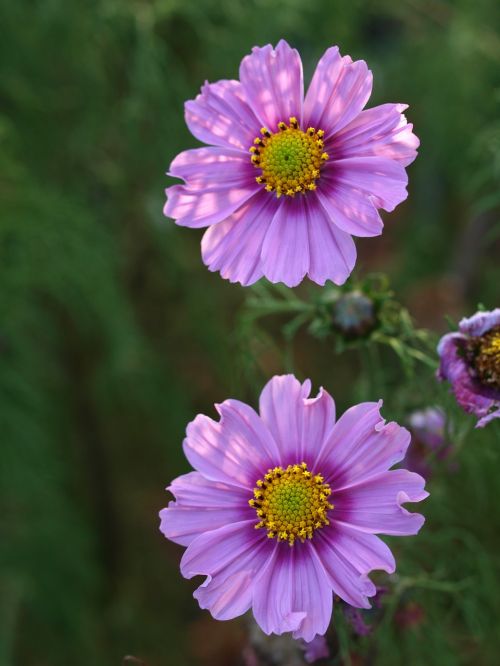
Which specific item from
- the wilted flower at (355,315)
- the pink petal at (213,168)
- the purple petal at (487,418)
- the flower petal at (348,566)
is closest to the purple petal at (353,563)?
the flower petal at (348,566)

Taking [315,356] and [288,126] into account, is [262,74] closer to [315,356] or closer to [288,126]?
[288,126]

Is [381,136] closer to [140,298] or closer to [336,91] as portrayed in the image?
[336,91]

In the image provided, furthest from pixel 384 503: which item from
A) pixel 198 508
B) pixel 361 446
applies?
pixel 198 508

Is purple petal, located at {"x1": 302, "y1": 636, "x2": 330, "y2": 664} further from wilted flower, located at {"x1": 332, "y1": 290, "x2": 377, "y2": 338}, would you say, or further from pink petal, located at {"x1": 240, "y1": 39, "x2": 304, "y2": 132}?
pink petal, located at {"x1": 240, "y1": 39, "x2": 304, "y2": 132}

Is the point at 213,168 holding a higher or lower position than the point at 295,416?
higher

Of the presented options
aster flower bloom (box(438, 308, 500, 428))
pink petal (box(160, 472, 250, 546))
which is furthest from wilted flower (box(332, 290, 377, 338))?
pink petal (box(160, 472, 250, 546))

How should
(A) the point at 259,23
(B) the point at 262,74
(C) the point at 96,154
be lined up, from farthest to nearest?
1. (C) the point at 96,154
2. (A) the point at 259,23
3. (B) the point at 262,74

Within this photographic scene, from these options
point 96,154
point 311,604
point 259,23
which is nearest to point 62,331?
point 96,154
